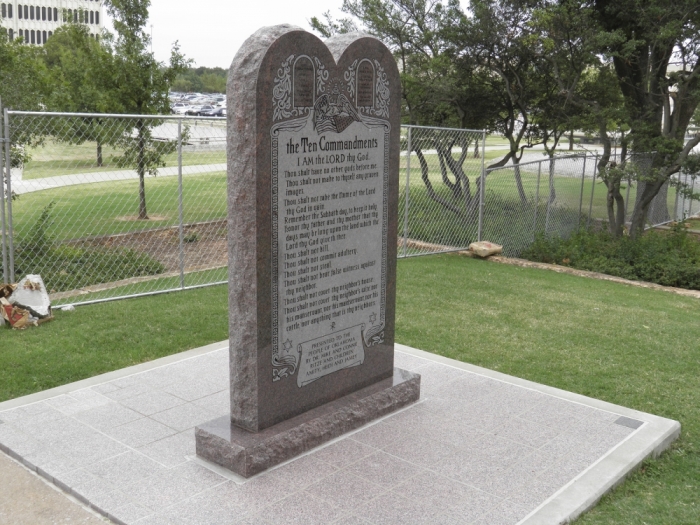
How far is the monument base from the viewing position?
4.57 metres

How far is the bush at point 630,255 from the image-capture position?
41.5ft

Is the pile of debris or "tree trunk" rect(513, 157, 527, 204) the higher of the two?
"tree trunk" rect(513, 157, 527, 204)

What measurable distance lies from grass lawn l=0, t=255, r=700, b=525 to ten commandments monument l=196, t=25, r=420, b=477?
1916mm

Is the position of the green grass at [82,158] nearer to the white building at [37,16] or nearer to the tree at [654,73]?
the tree at [654,73]

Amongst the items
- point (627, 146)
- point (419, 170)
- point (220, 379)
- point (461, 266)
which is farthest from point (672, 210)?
point (220, 379)

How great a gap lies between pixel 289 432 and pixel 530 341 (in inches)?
151

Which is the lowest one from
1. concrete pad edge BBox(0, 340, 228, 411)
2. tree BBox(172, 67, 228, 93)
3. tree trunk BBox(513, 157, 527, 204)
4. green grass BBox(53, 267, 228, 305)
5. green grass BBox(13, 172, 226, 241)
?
concrete pad edge BBox(0, 340, 228, 411)

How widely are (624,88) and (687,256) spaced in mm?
4255

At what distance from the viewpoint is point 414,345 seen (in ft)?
25.0

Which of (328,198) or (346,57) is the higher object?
(346,57)

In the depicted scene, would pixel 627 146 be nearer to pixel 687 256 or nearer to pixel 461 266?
pixel 687 256

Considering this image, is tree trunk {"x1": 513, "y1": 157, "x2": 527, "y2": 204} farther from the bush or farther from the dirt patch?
the dirt patch

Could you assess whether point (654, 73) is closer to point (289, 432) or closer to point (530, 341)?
point (530, 341)

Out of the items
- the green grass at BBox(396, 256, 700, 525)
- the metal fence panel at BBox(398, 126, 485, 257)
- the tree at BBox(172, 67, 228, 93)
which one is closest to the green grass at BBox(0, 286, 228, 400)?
the green grass at BBox(396, 256, 700, 525)
